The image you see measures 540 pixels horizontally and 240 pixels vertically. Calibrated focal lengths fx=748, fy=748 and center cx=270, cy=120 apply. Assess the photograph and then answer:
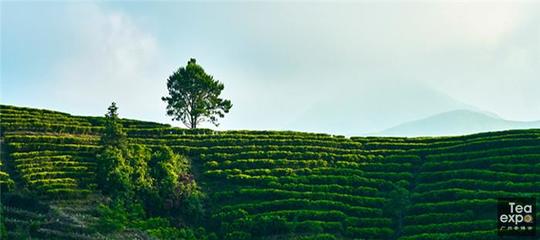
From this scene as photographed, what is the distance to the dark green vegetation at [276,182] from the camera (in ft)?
174

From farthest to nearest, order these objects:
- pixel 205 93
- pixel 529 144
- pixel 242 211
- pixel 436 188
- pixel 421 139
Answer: pixel 205 93
pixel 421 139
pixel 529 144
pixel 436 188
pixel 242 211

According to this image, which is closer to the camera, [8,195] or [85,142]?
[8,195]

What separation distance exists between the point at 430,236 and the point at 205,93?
3836cm

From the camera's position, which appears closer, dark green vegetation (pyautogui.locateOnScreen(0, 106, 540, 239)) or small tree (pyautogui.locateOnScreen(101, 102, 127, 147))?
dark green vegetation (pyautogui.locateOnScreen(0, 106, 540, 239))

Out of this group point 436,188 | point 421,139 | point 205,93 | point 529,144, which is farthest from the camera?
point 205,93

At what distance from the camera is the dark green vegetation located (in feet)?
174

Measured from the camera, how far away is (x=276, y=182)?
61906 millimetres

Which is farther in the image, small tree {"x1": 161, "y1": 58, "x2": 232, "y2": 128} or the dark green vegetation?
small tree {"x1": 161, "y1": 58, "x2": 232, "y2": 128}

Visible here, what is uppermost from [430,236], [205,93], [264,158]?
[205,93]

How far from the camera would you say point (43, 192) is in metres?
54.8

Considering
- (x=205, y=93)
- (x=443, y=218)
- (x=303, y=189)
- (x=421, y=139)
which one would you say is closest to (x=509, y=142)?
(x=421, y=139)

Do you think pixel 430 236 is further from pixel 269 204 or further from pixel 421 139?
pixel 421 139

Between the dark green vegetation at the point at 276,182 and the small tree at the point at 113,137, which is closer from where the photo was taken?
the dark green vegetation at the point at 276,182

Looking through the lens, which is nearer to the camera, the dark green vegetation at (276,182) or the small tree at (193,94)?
the dark green vegetation at (276,182)
